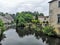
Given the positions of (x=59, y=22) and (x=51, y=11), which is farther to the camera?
(x=51, y=11)

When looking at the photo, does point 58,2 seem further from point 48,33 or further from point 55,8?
point 48,33

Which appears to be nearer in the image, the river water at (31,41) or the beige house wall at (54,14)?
the river water at (31,41)

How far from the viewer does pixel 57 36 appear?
29.3 metres

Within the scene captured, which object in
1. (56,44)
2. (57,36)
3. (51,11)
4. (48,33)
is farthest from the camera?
(51,11)

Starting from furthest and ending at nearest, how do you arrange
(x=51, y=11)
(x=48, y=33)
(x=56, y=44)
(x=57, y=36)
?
(x=51, y=11)
(x=48, y=33)
(x=57, y=36)
(x=56, y=44)

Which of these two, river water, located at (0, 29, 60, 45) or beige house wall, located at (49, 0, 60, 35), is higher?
beige house wall, located at (49, 0, 60, 35)

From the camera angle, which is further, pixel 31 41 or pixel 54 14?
pixel 54 14

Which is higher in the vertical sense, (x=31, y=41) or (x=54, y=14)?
(x=54, y=14)

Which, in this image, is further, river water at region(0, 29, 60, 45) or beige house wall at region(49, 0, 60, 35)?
beige house wall at region(49, 0, 60, 35)

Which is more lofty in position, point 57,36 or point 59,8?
point 59,8

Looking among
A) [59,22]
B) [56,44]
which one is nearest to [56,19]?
[59,22]

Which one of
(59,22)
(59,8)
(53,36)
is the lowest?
(53,36)

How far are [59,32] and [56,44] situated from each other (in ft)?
28.1

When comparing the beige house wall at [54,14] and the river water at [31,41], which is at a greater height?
the beige house wall at [54,14]
